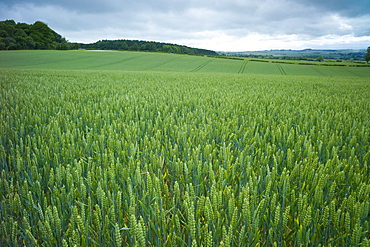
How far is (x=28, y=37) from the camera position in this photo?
61.9m

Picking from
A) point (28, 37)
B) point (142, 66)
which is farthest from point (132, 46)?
point (142, 66)

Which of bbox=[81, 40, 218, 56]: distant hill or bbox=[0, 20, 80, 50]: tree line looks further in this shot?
bbox=[81, 40, 218, 56]: distant hill

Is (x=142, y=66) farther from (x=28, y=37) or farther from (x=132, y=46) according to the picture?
(x=132, y=46)

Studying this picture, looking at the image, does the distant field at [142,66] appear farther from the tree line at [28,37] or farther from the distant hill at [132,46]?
the distant hill at [132,46]

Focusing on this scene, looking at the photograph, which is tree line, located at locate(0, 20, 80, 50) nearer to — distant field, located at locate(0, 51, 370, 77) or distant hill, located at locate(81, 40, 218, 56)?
distant hill, located at locate(81, 40, 218, 56)

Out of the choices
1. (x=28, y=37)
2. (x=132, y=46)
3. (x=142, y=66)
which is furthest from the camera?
(x=132, y=46)

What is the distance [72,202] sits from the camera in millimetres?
1354

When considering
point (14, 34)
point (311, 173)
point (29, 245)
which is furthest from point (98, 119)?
point (14, 34)

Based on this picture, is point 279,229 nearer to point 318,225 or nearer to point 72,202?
point 318,225

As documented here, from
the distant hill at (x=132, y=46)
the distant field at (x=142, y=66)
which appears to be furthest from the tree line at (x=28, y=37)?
the distant field at (x=142, y=66)

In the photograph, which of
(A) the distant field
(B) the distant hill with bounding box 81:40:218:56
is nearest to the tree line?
(B) the distant hill with bounding box 81:40:218:56

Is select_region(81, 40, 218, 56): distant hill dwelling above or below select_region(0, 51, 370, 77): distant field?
above

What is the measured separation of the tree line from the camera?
56.9 meters

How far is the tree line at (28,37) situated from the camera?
56.9 meters
